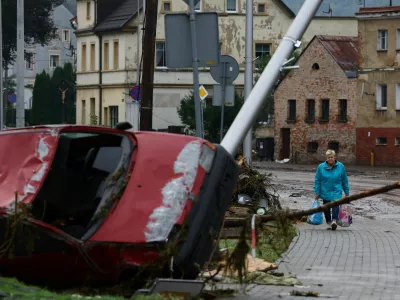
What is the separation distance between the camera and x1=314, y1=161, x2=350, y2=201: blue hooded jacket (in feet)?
71.5

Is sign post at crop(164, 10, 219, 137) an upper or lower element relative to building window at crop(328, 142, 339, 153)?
upper

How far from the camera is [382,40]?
63.2 m

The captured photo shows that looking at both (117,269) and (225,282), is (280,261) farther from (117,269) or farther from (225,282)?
(117,269)

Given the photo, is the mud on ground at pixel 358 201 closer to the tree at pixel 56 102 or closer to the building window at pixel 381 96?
the building window at pixel 381 96

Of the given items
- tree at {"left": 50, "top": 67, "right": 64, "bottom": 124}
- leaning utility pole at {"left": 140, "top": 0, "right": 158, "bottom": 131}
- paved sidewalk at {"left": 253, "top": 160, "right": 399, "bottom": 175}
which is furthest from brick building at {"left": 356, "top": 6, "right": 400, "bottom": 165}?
tree at {"left": 50, "top": 67, "right": 64, "bottom": 124}

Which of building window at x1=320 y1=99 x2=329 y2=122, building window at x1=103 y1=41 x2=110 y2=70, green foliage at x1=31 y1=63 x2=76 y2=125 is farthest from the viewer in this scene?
green foliage at x1=31 y1=63 x2=76 y2=125

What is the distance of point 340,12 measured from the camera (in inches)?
3465

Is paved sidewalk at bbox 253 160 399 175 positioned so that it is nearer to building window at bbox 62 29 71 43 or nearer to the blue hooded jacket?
the blue hooded jacket

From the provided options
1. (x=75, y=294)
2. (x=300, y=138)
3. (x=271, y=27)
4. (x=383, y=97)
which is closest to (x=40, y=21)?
(x=271, y=27)

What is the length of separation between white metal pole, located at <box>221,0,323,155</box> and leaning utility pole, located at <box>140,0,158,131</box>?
31.7 ft

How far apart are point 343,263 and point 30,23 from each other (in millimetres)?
72914

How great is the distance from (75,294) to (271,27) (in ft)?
237

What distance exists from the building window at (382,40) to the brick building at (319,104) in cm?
224

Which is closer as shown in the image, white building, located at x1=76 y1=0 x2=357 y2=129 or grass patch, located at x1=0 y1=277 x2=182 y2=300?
grass patch, located at x1=0 y1=277 x2=182 y2=300
